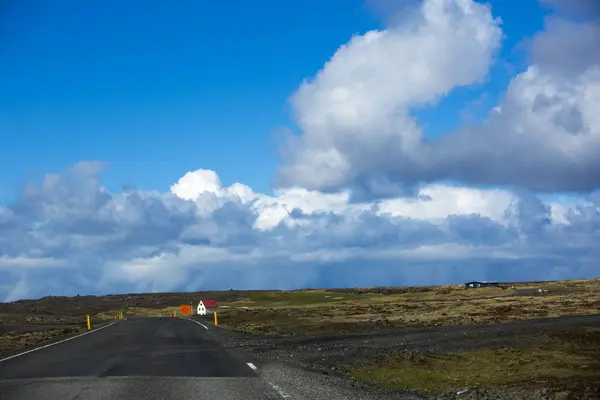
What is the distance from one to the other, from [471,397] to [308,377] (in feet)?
16.7

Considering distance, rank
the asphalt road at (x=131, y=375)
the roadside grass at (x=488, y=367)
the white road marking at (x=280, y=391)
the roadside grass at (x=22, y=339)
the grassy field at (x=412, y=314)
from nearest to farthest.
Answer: the white road marking at (x=280, y=391) < the asphalt road at (x=131, y=375) < the roadside grass at (x=488, y=367) < the roadside grass at (x=22, y=339) < the grassy field at (x=412, y=314)

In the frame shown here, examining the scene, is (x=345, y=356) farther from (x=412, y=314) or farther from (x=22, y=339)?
(x=412, y=314)

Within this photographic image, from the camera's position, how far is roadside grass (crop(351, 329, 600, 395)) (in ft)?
53.7

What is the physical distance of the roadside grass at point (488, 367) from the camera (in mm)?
16375

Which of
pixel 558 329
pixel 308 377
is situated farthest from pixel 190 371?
pixel 558 329

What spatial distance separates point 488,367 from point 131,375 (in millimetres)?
10968

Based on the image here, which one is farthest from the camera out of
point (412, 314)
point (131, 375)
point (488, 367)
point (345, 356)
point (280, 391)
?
point (412, 314)

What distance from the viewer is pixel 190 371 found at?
1906 cm

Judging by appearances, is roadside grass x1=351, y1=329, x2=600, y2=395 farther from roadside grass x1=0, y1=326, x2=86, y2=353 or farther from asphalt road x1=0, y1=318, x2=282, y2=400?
roadside grass x1=0, y1=326, x2=86, y2=353

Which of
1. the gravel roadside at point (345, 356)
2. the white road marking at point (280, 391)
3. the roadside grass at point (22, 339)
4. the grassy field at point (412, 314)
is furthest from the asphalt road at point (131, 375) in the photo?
the grassy field at point (412, 314)

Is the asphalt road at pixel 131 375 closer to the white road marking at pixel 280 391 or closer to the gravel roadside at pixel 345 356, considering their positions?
the white road marking at pixel 280 391

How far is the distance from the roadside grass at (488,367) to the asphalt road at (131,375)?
13.3 ft

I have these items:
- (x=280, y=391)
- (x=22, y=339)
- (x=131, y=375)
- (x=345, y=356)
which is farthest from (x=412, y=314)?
(x=280, y=391)

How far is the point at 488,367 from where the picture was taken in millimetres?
19641
